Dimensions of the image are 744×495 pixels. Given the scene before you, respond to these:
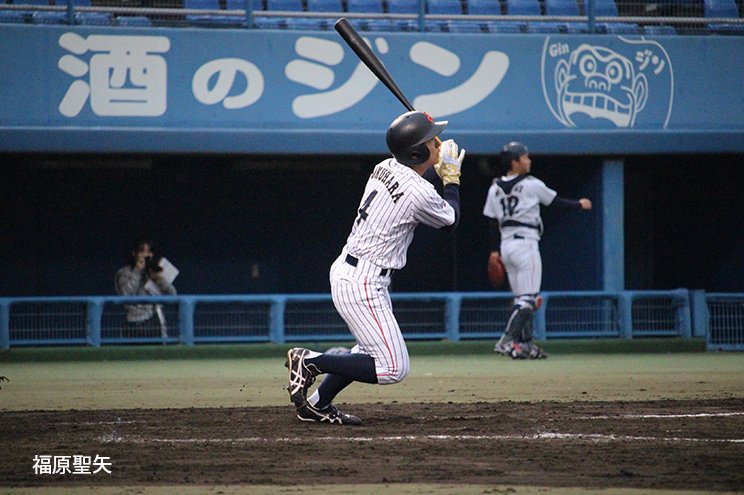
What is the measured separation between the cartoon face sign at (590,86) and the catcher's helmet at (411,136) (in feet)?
24.3

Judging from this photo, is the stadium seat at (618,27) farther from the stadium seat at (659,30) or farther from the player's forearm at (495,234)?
the player's forearm at (495,234)

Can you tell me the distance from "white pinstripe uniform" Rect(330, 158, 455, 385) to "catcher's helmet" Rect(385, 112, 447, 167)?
0.12m

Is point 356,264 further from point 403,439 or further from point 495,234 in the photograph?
point 495,234

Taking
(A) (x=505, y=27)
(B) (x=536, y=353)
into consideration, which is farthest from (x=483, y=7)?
(B) (x=536, y=353)

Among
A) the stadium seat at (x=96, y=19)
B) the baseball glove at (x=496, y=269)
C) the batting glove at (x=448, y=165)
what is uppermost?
the stadium seat at (x=96, y=19)

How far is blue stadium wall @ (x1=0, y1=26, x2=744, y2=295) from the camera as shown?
1314cm

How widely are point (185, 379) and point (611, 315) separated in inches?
221

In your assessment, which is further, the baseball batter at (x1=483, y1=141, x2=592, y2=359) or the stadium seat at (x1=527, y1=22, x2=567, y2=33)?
the stadium seat at (x1=527, y1=22, x2=567, y2=33)

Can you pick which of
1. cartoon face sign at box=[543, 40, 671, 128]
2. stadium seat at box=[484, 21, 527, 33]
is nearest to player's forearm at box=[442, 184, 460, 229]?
cartoon face sign at box=[543, 40, 671, 128]

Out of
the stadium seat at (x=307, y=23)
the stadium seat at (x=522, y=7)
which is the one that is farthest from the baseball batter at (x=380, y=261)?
the stadium seat at (x=522, y=7)

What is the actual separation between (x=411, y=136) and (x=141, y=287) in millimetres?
7596

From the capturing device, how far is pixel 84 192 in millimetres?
15359

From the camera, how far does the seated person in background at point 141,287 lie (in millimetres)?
13188

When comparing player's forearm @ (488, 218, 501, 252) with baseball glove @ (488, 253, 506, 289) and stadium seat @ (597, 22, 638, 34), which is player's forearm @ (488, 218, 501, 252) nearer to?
baseball glove @ (488, 253, 506, 289)
